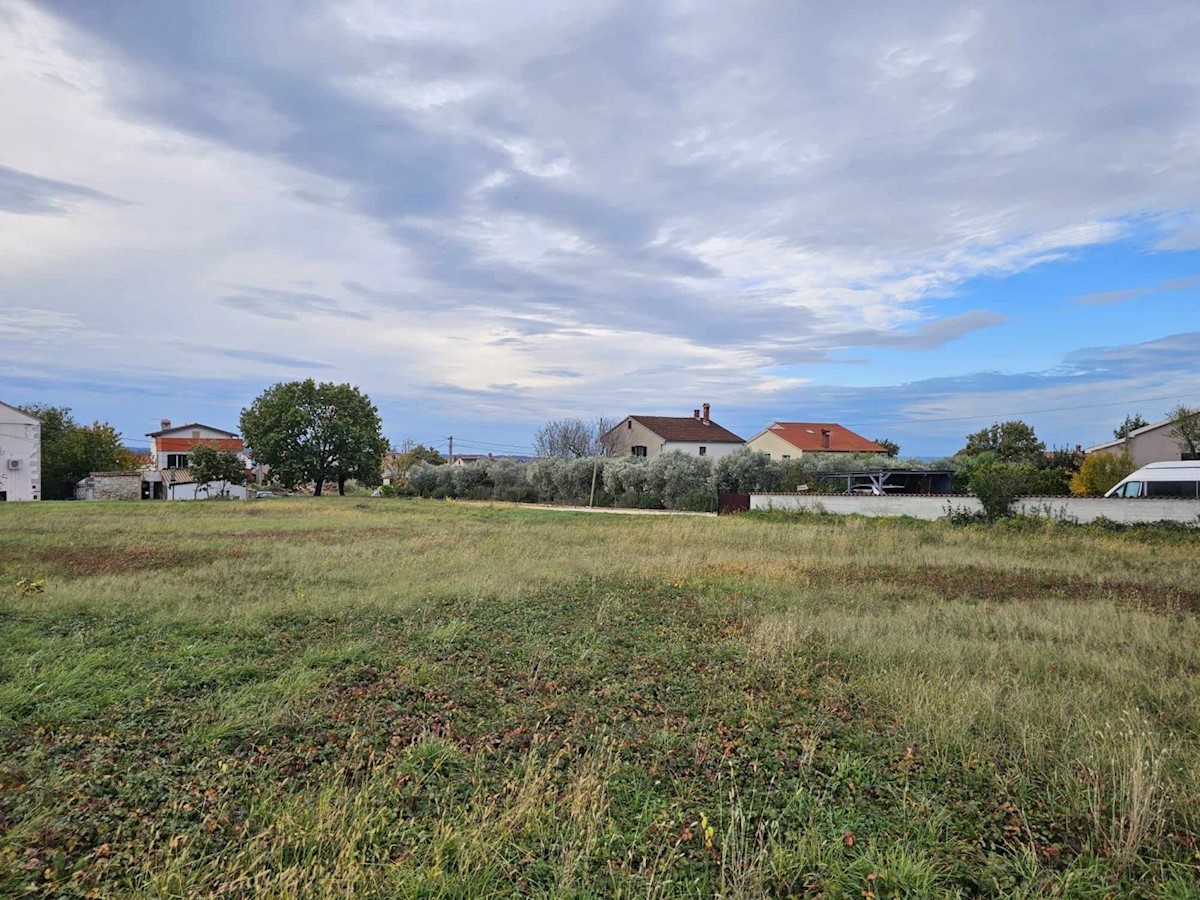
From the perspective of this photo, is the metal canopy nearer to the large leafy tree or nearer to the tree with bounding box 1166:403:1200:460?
the tree with bounding box 1166:403:1200:460

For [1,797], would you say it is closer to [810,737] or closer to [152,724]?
[152,724]

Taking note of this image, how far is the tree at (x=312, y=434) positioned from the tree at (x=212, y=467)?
6.44ft

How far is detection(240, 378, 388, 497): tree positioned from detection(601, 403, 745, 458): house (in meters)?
22.6

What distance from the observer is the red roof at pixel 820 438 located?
184ft

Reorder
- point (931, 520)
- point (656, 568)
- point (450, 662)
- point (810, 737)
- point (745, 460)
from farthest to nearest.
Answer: point (745, 460), point (931, 520), point (656, 568), point (450, 662), point (810, 737)

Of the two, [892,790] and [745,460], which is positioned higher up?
[745,460]

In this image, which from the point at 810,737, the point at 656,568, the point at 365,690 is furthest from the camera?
the point at 656,568

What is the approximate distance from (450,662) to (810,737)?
12.7ft

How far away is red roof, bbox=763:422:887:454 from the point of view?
5600 centimetres

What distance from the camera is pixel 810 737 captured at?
5598 mm

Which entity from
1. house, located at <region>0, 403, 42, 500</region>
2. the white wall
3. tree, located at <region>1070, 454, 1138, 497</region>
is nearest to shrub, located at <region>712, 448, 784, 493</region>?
tree, located at <region>1070, 454, 1138, 497</region>

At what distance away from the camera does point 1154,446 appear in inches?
1438

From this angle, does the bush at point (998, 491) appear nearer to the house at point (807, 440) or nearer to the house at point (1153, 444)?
the house at point (1153, 444)

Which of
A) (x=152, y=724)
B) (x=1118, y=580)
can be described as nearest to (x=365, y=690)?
(x=152, y=724)
